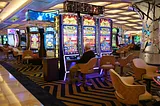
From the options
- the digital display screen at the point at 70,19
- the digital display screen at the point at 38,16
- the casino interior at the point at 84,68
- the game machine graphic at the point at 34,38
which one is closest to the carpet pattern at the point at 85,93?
the casino interior at the point at 84,68

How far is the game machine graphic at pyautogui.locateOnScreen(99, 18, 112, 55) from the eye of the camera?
21.3 ft

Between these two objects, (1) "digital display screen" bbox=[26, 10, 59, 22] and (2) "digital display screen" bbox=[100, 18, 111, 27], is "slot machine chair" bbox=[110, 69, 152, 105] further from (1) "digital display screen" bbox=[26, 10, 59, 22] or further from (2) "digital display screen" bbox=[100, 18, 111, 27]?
(1) "digital display screen" bbox=[26, 10, 59, 22]

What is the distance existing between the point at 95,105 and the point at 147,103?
40.8 inches

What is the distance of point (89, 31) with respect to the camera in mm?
6238

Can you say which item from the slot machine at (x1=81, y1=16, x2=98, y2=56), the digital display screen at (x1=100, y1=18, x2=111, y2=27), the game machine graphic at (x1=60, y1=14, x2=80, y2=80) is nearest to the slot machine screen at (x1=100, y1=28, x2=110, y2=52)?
the digital display screen at (x1=100, y1=18, x2=111, y2=27)

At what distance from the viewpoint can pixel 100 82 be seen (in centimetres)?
548

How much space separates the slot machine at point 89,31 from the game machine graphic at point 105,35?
25 centimetres

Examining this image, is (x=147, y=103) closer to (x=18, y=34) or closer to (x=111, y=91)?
(x=111, y=91)

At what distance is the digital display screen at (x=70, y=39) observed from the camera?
568cm

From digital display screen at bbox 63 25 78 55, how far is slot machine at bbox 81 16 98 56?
328mm

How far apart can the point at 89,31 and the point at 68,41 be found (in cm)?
92

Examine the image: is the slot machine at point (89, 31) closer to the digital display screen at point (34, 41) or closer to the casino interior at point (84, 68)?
the casino interior at point (84, 68)

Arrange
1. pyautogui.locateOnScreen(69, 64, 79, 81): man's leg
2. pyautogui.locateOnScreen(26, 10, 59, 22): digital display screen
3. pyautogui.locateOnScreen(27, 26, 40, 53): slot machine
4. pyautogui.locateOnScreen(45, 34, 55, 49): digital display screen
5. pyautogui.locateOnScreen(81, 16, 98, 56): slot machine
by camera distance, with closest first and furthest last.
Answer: pyautogui.locateOnScreen(69, 64, 79, 81): man's leg
pyautogui.locateOnScreen(81, 16, 98, 56): slot machine
pyautogui.locateOnScreen(26, 10, 59, 22): digital display screen
pyautogui.locateOnScreen(45, 34, 55, 49): digital display screen
pyautogui.locateOnScreen(27, 26, 40, 53): slot machine

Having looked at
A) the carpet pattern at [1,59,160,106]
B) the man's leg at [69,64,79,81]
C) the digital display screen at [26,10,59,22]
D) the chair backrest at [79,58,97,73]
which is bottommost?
the carpet pattern at [1,59,160,106]
